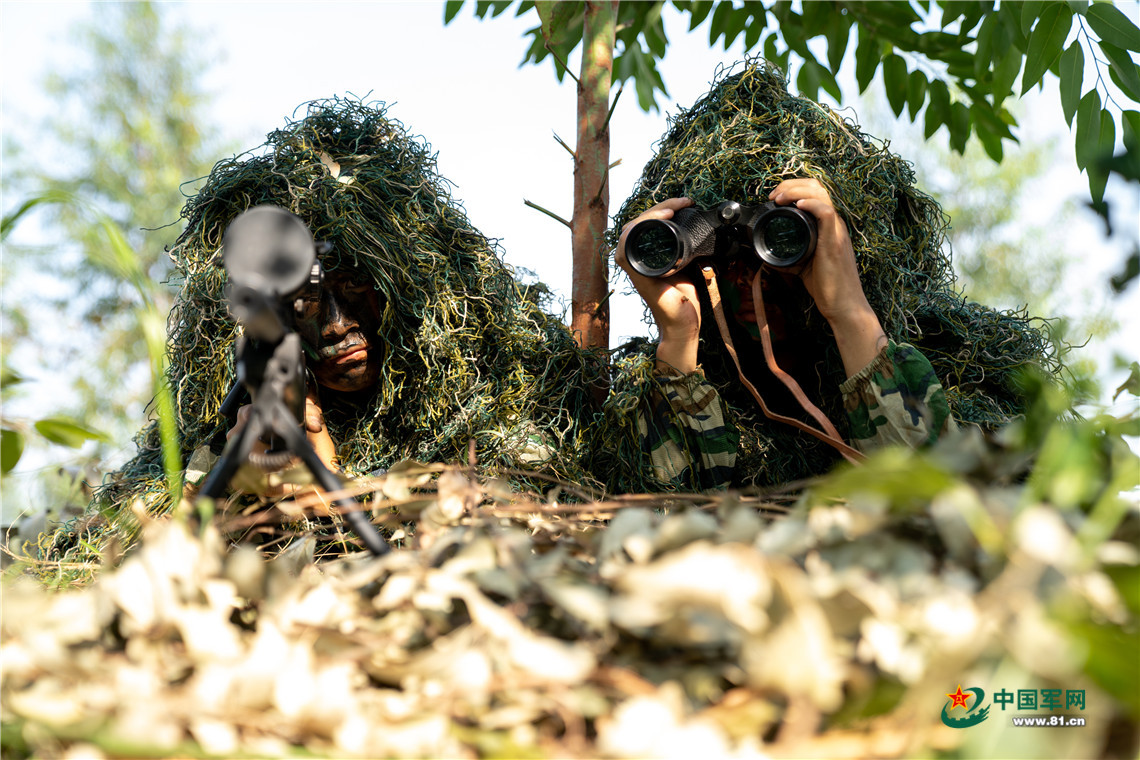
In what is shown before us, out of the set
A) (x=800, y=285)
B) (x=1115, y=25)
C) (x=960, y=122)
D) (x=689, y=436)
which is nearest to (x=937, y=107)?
(x=960, y=122)

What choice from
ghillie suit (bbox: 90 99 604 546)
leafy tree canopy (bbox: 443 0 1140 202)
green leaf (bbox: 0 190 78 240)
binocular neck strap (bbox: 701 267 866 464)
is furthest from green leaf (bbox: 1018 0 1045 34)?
green leaf (bbox: 0 190 78 240)

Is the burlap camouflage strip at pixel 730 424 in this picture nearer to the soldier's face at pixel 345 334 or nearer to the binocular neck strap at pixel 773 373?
the binocular neck strap at pixel 773 373

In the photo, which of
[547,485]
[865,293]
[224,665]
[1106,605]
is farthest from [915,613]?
[865,293]

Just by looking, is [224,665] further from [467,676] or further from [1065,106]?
[1065,106]

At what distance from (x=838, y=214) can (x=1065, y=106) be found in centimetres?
34

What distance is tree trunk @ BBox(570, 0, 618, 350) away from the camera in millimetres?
1319

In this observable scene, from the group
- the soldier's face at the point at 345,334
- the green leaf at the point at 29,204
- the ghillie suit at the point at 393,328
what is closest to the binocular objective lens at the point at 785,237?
the ghillie suit at the point at 393,328

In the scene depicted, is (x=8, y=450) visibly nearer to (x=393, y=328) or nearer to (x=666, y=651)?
(x=666, y=651)

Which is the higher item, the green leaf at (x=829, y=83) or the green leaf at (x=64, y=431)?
the green leaf at (x=829, y=83)

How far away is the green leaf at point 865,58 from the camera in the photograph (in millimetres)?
1352

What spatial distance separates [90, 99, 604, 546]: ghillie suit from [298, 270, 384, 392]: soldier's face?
0.9 inches

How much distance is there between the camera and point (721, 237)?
1.06 m

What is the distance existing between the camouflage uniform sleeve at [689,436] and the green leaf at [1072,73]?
24.3 inches

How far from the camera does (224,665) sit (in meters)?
0.32
